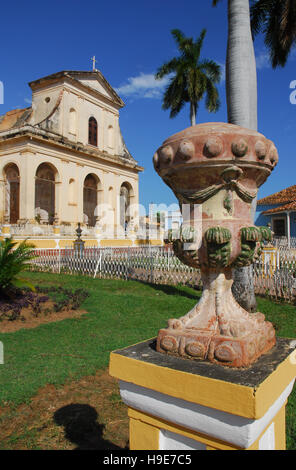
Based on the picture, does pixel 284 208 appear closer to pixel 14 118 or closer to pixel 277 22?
pixel 277 22

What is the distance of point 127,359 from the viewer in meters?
1.69

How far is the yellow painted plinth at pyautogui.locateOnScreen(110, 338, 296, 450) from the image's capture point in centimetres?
134

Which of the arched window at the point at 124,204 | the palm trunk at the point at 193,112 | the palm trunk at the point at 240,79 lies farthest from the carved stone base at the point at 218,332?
the arched window at the point at 124,204

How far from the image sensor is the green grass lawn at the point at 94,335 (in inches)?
140

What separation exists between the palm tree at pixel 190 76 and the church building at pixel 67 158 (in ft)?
23.3

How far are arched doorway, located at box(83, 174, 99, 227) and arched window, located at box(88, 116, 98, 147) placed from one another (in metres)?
2.81

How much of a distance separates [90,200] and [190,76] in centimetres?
1338

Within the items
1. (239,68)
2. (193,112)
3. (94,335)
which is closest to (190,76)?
(193,112)

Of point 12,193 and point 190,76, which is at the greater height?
point 190,76

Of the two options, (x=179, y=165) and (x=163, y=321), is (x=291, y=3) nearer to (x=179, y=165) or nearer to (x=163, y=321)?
(x=163, y=321)

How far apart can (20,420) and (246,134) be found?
286 cm

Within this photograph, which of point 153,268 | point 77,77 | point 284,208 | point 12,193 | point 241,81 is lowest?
point 153,268

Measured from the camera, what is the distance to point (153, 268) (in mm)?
10094

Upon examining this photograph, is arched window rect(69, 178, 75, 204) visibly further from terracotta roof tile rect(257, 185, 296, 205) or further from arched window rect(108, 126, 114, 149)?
terracotta roof tile rect(257, 185, 296, 205)
